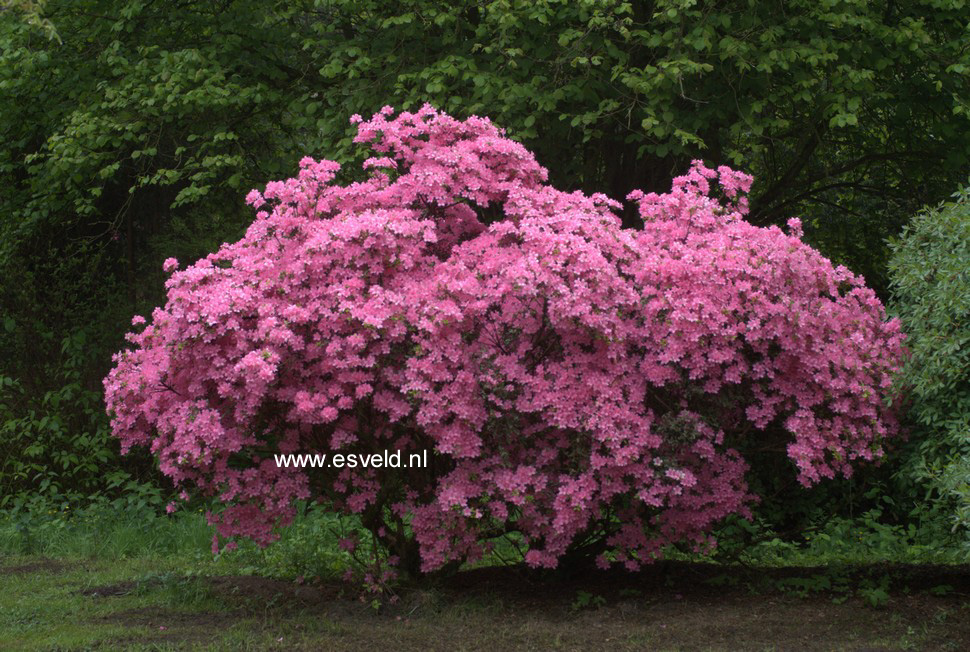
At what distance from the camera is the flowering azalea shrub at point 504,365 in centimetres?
520

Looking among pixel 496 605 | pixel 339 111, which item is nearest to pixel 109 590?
pixel 496 605

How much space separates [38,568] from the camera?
7535 millimetres

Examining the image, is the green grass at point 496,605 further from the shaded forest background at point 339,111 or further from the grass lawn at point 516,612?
the shaded forest background at point 339,111

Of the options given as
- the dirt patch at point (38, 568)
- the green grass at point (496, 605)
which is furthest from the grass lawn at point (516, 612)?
the dirt patch at point (38, 568)

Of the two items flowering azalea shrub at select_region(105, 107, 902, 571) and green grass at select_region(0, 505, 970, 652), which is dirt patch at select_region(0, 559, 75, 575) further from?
flowering azalea shrub at select_region(105, 107, 902, 571)

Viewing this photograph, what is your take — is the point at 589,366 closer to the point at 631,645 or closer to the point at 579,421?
the point at 579,421

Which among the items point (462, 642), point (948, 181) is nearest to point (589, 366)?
point (462, 642)

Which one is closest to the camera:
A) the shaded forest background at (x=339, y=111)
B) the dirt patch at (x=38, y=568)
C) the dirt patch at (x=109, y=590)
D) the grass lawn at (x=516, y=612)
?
the grass lawn at (x=516, y=612)

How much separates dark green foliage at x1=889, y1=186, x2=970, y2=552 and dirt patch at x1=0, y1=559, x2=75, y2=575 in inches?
227

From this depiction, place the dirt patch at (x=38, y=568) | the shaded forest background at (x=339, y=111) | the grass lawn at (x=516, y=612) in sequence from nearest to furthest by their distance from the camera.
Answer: the grass lawn at (x=516, y=612) → the dirt patch at (x=38, y=568) → the shaded forest background at (x=339, y=111)

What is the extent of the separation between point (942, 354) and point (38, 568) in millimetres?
6184

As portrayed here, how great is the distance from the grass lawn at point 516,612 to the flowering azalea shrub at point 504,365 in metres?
0.39

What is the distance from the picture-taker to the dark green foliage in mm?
5215

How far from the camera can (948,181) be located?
1054cm
